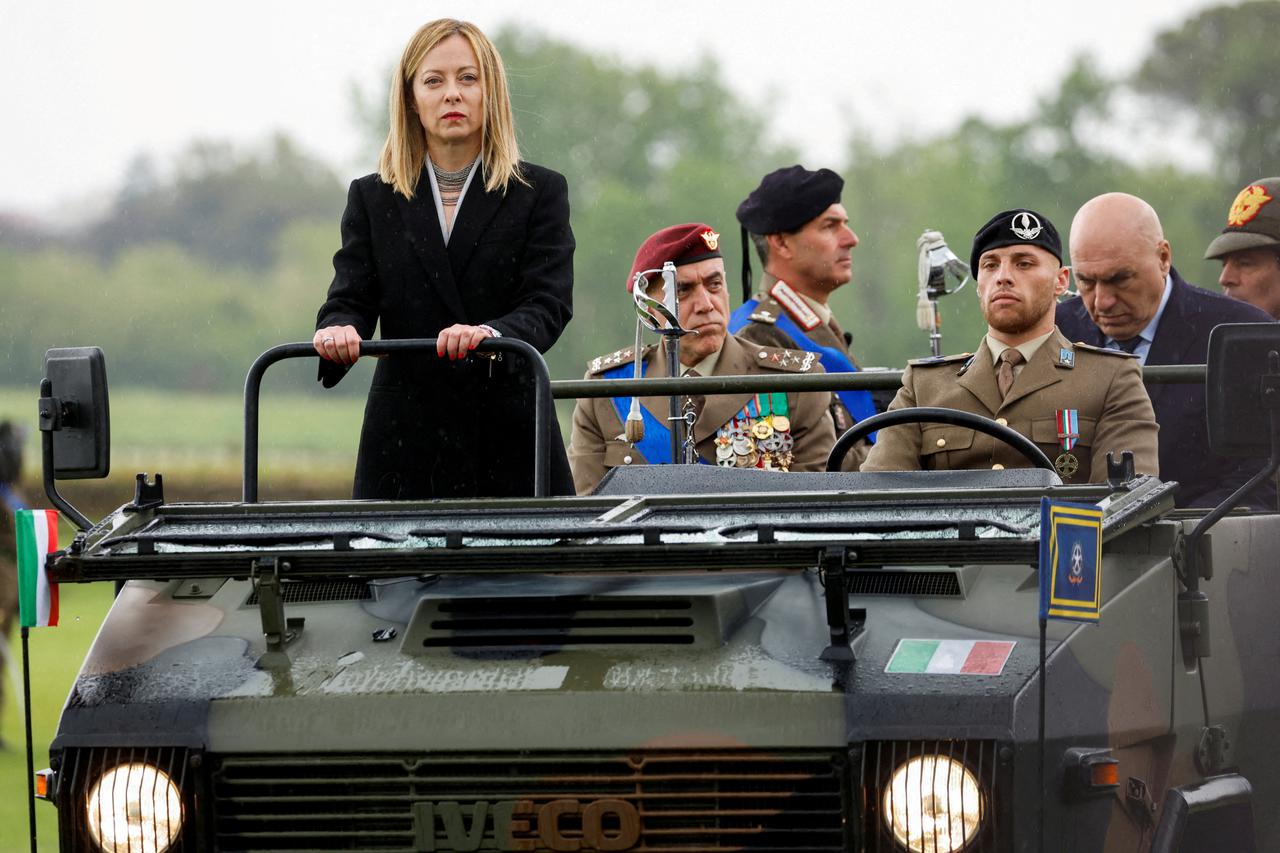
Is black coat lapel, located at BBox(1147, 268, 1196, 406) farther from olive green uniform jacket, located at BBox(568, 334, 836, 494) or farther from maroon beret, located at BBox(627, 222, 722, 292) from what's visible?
maroon beret, located at BBox(627, 222, 722, 292)

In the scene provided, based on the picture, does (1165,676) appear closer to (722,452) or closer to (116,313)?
(722,452)

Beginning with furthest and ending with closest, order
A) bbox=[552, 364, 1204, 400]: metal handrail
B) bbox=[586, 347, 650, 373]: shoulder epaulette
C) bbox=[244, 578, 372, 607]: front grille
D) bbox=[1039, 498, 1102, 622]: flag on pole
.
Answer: bbox=[586, 347, 650, 373]: shoulder epaulette
bbox=[552, 364, 1204, 400]: metal handrail
bbox=[244, 578, 372, 607]: front grille
bbox=[1039, 498, 1102, 622]: flag on pole

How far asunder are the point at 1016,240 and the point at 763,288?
8.53 ft

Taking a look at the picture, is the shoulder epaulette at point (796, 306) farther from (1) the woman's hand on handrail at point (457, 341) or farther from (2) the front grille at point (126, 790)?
(2) the front grille at point (126, 790)

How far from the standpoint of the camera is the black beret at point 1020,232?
20.5 ft

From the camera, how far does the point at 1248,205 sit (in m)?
8.66

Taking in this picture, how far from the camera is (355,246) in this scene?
19.9 feet

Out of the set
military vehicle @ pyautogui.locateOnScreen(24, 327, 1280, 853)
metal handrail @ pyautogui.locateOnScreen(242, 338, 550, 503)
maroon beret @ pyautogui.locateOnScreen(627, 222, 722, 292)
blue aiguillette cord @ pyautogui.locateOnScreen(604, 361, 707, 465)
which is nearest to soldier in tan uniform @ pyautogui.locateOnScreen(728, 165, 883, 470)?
maroon beret @ pyautogui.locateOnScreen(627, 222, 722, 292)

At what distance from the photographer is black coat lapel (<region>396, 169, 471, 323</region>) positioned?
5.94m

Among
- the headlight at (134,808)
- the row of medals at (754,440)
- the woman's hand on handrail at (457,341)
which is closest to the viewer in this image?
the headlight at (134,808)

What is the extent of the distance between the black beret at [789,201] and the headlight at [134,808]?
4990 mm

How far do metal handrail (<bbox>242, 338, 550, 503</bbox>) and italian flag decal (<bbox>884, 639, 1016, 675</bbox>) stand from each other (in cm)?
123

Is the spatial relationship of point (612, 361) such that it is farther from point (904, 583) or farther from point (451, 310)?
point (904, 583)

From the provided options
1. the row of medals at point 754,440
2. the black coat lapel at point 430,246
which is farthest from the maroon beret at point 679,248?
the black coat lapel at point 430,246
